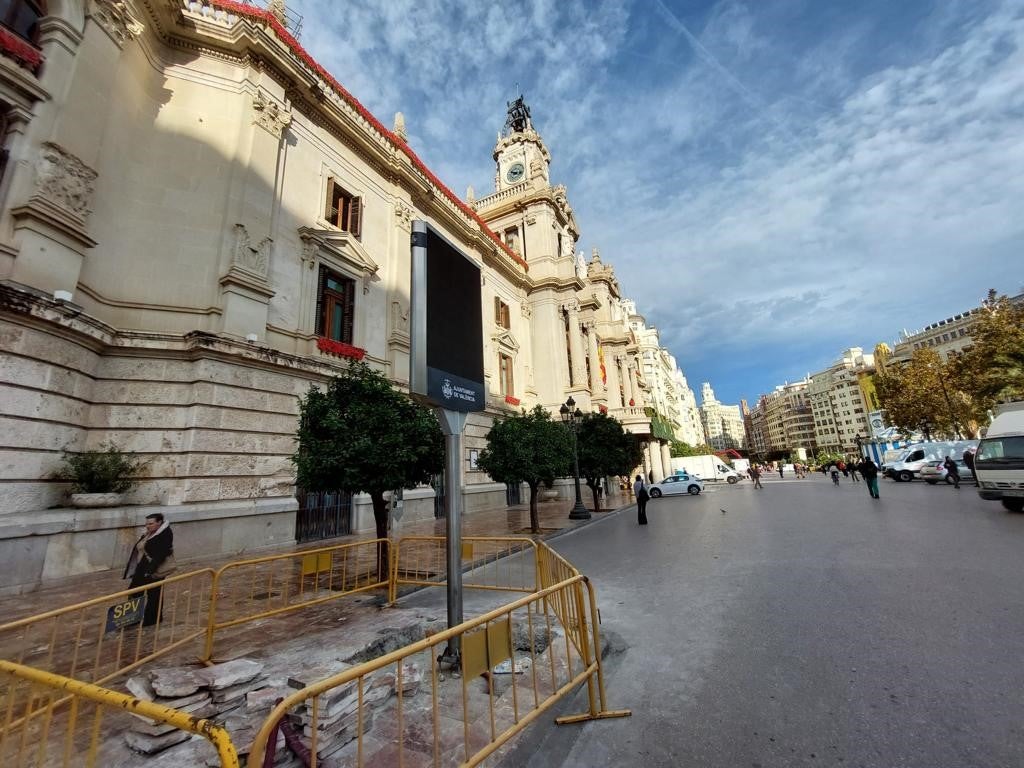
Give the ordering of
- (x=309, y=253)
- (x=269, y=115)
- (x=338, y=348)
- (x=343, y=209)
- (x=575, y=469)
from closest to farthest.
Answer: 1. (x=269, y=115)
2. (x=309, y=253)
3. (x=338, y=348)
4. (x=343, y=209)
5. (x=575, y=469)

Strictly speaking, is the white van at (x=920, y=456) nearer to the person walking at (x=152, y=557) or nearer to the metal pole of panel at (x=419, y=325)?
the metal pole of panel at (x=419, y=325)

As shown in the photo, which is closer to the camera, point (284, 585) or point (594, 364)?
point (284, 585)

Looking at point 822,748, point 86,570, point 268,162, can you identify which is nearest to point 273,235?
point 268,162

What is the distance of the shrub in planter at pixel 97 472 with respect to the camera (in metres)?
8.52

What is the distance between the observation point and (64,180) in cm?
889

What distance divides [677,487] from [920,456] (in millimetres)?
16964

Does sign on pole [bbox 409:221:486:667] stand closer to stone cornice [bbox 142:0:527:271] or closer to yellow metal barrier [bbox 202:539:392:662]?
yellow metal barrier [bbox 202:539:392:662]

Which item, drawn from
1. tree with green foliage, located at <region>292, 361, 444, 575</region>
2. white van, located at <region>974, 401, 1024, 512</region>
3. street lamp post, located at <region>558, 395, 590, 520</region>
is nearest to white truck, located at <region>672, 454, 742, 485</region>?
street lamp post, located at <region>558, 395, 590, 520</region>

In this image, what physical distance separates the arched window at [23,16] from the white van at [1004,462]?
994 inches

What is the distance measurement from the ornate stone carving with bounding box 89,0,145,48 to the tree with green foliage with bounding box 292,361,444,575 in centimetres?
1026

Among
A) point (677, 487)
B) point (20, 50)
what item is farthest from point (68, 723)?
point (677, 487)

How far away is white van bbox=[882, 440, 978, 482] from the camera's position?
2762 centimetres

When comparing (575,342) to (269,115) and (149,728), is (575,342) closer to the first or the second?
(269,115)

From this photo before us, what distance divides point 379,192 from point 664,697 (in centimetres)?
1885
